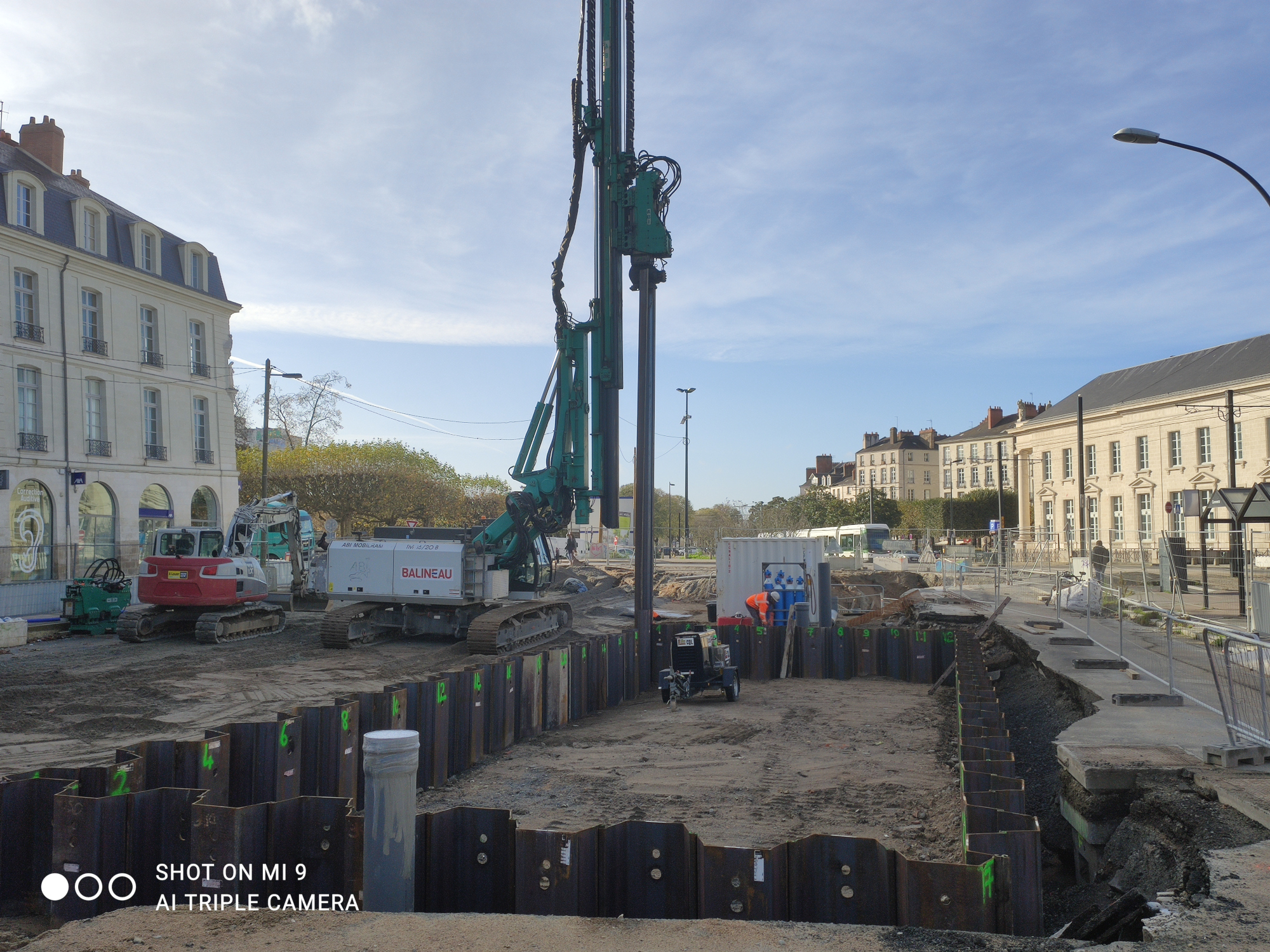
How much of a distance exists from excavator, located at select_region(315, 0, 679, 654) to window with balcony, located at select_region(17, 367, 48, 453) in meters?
16.2

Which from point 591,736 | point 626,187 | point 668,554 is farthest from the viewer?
point 668,554

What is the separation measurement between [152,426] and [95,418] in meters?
2.47

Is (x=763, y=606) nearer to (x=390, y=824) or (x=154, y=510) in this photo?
(x=390, y=824)

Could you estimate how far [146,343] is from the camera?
33781 millimetres

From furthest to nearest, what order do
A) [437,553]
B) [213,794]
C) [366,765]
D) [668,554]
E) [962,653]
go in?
[668,554] → [437,553] → [962,653] → [213,794] → [366,765]

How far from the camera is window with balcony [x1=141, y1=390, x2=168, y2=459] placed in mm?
33250

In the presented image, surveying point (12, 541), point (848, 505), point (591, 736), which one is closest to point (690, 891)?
point (591, 736)

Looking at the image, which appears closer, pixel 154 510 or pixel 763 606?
pixel 763 606

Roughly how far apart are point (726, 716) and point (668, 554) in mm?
50881

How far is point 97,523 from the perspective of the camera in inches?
1228

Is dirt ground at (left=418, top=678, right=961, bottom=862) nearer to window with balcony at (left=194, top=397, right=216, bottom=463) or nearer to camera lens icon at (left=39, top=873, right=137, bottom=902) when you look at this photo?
camera lens icon at (left=39, top=873, right=137, bottom=902)

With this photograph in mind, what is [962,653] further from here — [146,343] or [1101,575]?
[146,343]

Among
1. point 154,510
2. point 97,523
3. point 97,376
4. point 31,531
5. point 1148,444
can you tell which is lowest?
point 31,531

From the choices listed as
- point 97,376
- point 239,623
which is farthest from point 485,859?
point 97,376
